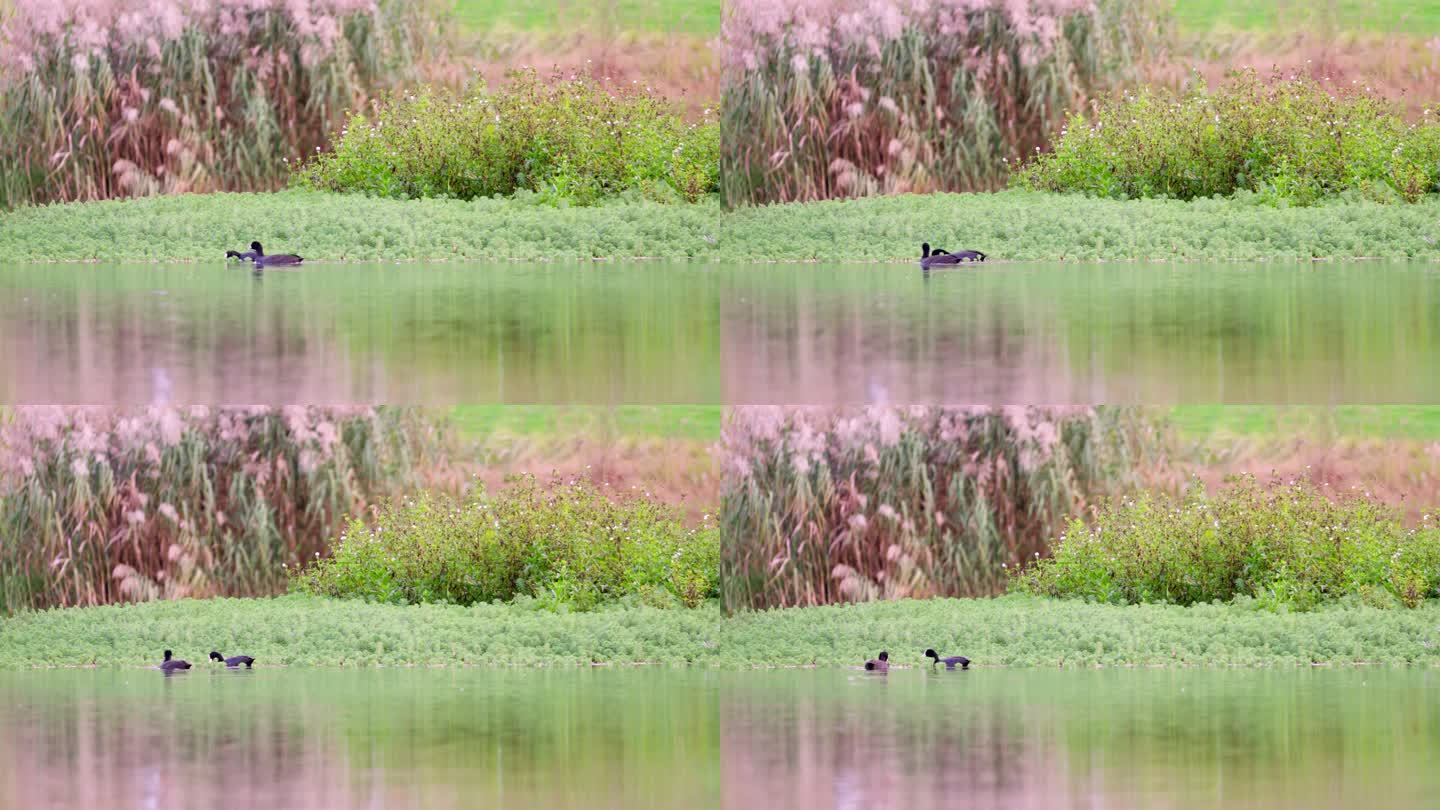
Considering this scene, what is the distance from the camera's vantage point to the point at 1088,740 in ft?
21.8

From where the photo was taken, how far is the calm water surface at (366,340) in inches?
341

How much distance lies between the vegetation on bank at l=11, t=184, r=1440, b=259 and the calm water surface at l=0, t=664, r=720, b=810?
327 cm

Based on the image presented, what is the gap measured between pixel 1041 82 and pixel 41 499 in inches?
253

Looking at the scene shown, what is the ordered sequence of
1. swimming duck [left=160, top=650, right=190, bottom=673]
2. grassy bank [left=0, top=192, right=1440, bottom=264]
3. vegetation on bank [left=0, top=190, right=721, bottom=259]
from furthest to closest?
1. vegetation on bank [left=0, top=190, right=721, bottom=259]
2. grassy bank [left=0, top=192, right=1440, bottom=264]
3. swimming duck [left=160, top=650, right=190, bottom=673]

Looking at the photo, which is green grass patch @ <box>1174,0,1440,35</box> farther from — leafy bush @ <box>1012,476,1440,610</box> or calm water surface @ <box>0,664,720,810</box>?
calm water surface @ <box>0,664,720,810</box>

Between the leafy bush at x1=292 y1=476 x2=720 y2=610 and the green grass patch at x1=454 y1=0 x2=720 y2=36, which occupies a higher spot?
the green grass patch at x1=454 y1=0 x2=720 y2=36

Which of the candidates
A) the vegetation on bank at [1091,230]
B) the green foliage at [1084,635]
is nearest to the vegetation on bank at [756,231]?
the vegetation on bank at [1091,230]

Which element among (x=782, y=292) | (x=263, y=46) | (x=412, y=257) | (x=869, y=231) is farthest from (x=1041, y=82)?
(x=263, y=46)

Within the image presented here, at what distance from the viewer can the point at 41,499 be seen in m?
10.1

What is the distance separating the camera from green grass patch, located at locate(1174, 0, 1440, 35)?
500 inches

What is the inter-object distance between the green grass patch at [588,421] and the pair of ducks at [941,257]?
74.3 inches

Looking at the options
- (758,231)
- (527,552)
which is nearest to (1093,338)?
(527,552)

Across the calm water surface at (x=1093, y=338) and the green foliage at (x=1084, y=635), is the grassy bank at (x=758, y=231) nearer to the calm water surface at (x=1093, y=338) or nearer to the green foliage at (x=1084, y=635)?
the calm water surface at (x=1093, y=338)

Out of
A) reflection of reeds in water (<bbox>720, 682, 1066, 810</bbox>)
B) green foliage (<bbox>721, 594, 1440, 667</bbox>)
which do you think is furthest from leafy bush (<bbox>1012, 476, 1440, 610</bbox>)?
reflection of reeds in water (<bbox>720, 682, 1066, 810</bbox>)
